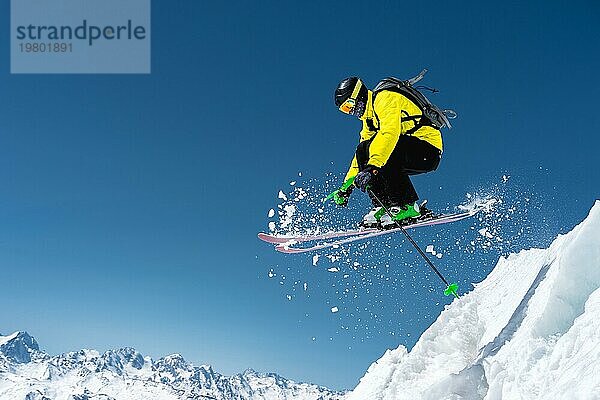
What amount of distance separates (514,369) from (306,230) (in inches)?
265

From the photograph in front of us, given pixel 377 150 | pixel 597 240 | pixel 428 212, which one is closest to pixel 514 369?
pixel 597 240

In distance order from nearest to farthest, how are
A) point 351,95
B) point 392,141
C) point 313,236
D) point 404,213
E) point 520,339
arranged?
point 520,339
point 392,141
point 351,95
point 404,213
point 313,236

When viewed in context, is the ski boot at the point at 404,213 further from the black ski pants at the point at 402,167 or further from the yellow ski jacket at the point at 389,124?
the yellow ski jacket at the point at 389,124

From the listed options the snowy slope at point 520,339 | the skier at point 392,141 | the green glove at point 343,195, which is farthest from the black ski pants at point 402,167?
the snowy slope at point 520,339

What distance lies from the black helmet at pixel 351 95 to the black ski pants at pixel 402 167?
0.62m

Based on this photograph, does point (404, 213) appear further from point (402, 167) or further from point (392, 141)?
point (392, 141)

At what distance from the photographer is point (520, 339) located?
203 inches

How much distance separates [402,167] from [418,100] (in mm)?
1059

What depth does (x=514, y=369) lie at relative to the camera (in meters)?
Result: 4.70

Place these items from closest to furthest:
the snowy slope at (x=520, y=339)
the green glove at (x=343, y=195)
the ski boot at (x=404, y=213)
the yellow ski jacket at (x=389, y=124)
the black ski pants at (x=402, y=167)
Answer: the snowy slope at (x=520, y=339), the yellow ski jacket at (x=389, y=124), the black ski pants at (x=402, y=167), the ski boot at (x=404, y=213), the green glove at (x=343, y=195)

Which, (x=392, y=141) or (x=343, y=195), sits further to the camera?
(x=343, y=195)

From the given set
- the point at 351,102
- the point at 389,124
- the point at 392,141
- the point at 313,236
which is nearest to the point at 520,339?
the point at 392,141

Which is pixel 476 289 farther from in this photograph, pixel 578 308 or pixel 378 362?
pixel 578 308

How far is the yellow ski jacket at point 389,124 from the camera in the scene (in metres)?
7.63
